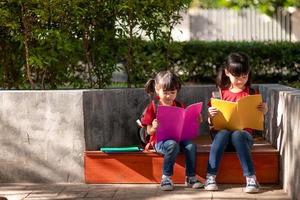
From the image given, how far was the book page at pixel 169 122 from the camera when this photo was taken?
5582mm

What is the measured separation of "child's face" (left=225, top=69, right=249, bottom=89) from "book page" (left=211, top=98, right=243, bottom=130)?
293mm

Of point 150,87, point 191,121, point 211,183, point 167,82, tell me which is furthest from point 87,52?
point 211,183

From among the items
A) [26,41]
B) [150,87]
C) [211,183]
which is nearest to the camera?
[211,183]

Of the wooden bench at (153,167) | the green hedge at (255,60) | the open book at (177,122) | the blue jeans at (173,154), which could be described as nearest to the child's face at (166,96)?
the open book at (177,122)

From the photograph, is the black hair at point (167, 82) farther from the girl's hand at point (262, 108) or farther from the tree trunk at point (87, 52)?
the tree trunk at point (87, 52)

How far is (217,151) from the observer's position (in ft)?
18.2

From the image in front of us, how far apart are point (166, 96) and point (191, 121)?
0.30 meters

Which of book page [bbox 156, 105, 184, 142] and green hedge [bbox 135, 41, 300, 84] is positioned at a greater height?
green hedge [bbox 135, 41, 300, 84]

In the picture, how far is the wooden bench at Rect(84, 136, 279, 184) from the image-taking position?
569 cm

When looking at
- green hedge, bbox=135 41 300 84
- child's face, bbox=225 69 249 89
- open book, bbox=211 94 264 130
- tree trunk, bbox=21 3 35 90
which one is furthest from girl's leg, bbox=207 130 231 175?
green hedge, bbox=135 41 300 84

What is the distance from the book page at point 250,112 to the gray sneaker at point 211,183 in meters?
0.52

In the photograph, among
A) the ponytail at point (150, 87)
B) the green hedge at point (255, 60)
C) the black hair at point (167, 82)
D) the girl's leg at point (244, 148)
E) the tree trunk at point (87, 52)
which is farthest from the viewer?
the green hedge at point (255, 60)

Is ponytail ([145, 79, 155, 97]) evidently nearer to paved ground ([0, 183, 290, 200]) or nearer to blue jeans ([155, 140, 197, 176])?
blue jeans ([155, 140, 197, 176])

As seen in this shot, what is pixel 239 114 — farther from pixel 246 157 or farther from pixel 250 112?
pixel 246 157
